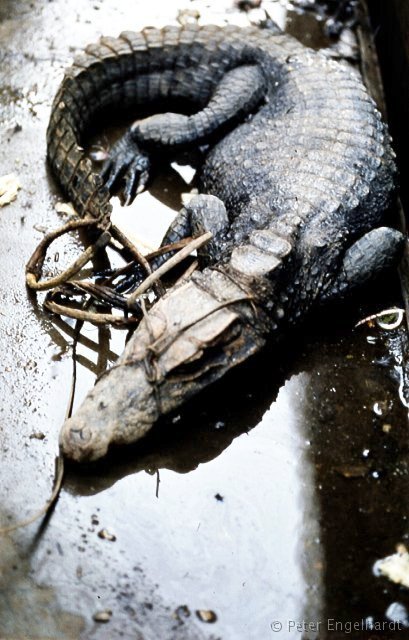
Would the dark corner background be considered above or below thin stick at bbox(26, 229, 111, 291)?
above

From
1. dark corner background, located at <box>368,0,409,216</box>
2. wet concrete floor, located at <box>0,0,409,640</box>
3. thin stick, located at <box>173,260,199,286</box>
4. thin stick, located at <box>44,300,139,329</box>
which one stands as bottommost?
wet concrete floor, located at <box>0,0,409,640</box>

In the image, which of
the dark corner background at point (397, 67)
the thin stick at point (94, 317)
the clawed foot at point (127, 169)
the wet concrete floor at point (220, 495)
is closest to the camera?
the wet concrete floor at point (220, 495)

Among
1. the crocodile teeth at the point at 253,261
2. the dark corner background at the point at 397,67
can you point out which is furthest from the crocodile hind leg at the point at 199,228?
the dark corner background at the point at 397,67

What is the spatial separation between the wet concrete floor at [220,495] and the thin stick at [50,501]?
3 cm

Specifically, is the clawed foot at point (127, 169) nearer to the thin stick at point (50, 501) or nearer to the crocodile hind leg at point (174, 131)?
the crocodile hind leg at point (174, 131)

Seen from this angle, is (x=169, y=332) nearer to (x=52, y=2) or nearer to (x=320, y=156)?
(x=320, y=156)

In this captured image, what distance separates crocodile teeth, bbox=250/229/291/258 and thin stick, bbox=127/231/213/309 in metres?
0.28

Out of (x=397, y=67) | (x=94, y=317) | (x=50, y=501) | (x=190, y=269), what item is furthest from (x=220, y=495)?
(x=397, y=67)

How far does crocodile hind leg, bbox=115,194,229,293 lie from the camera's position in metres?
3.84

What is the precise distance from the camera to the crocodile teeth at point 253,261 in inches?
134

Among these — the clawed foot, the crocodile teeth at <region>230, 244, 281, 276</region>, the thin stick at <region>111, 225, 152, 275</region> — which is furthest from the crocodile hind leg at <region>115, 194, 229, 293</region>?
the clawed foot

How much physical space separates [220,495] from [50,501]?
2.31 ft

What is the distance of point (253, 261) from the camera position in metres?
3.44

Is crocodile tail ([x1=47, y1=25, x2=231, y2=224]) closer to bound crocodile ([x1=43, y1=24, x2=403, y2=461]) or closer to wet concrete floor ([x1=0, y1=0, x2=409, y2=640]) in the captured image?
bound crocodile ([x1=43, y1=24, x2=403, y2=461])
